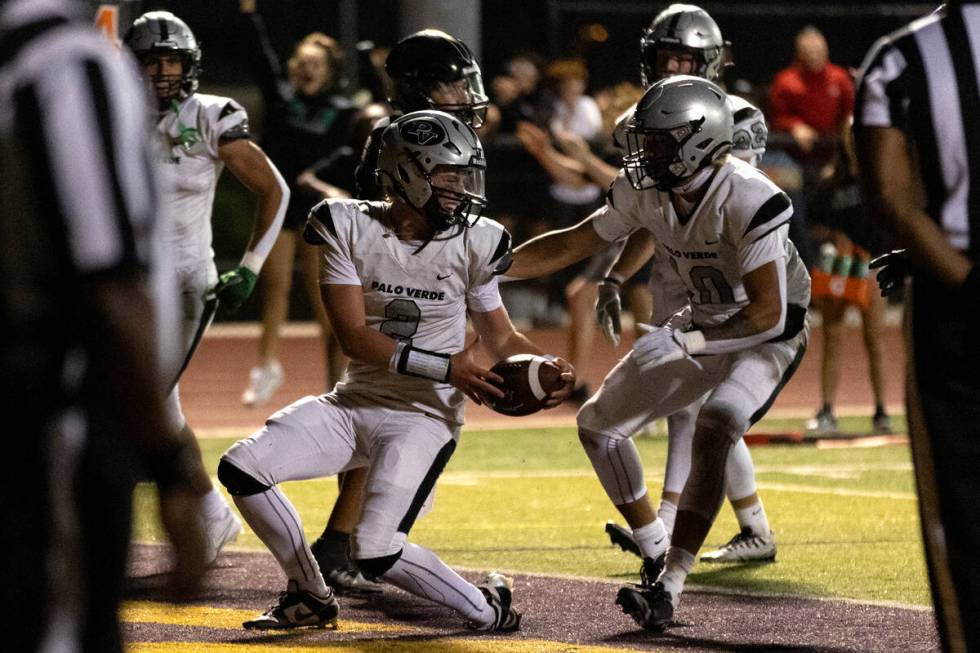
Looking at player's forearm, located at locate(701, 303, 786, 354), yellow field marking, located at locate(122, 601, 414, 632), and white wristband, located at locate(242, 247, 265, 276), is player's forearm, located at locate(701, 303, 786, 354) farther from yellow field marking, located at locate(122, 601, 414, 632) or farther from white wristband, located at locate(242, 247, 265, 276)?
white wristband, located at locate(242, 247, 265, 276)

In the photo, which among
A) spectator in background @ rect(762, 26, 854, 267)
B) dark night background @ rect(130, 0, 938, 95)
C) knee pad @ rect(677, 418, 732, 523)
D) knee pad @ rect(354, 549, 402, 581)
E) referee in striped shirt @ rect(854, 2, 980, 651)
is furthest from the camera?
dark night background @ rect(130, 0, 938, 95)

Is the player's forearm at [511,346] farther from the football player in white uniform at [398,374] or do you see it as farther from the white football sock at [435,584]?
the white football sock at [435,584]

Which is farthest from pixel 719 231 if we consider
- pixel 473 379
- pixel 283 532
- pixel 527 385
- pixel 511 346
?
pixel 283 532

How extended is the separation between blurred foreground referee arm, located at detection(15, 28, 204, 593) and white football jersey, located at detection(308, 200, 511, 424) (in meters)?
3.12

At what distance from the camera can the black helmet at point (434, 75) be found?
6516mm

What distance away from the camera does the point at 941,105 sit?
11.8ft

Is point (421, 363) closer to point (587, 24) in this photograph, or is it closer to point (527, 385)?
point (527, 385)

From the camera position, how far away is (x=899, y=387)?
549 inches

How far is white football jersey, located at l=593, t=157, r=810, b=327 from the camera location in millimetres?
5734

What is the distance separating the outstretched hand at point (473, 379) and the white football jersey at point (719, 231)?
36.2 inches

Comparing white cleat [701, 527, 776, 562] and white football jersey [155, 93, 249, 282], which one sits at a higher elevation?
white football jersey [155, 93, 249, 282]

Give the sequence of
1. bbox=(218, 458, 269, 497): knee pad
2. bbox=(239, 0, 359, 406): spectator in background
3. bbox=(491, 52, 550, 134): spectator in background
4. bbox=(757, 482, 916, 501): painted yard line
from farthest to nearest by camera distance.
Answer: bbox=(491, 52, 550, 134): spectator in background → bbox=(239, 0, 359, 406): spectator in background → bbox=(757, 482, 916, 501): painted yard line → bbox=(218, 458, 269, 497): knee pad

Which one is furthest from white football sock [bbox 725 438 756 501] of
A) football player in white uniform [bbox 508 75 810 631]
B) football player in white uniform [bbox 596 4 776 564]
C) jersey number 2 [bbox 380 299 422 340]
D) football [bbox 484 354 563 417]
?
jersey number 2 [bbox 380 299 422 340]

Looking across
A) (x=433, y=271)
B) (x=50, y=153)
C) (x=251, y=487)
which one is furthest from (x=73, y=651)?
(x=433, y=271)
